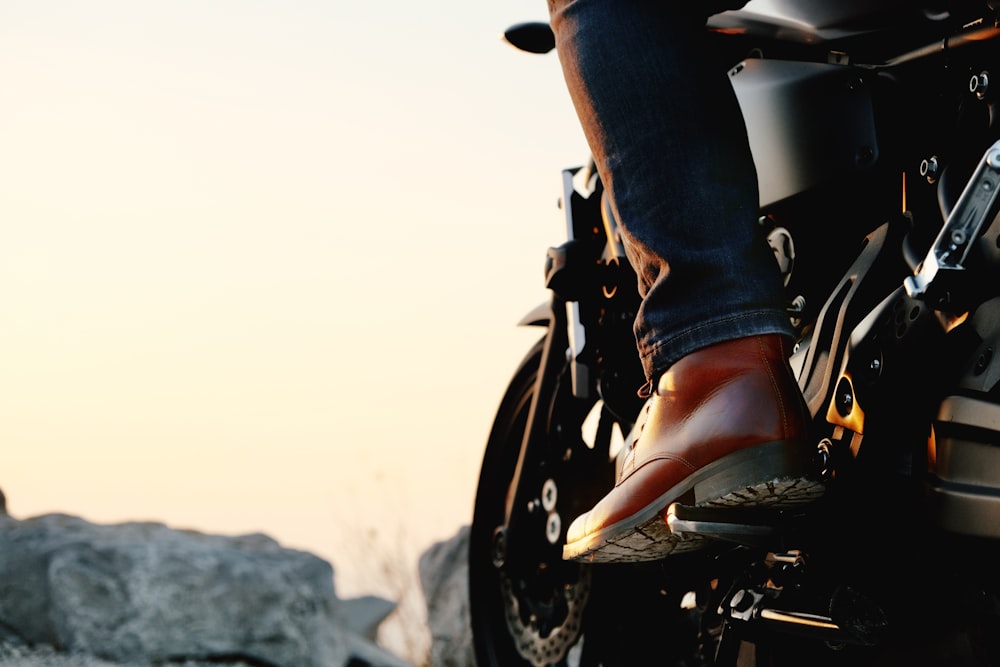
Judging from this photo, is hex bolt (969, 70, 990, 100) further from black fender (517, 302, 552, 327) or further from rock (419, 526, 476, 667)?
rock (419, 526, 476, 667)

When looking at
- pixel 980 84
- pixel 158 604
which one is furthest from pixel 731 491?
pixel 158 604

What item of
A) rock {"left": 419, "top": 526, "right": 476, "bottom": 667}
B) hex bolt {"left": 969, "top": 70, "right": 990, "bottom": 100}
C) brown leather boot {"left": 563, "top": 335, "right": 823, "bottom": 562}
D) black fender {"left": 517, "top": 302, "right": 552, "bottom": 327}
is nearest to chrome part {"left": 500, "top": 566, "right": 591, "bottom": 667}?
black fender {"left": 517, "top": 302, "right": 552, "bottom": 327}

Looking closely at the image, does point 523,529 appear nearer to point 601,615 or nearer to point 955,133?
point 601,615

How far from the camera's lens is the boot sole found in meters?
1.52

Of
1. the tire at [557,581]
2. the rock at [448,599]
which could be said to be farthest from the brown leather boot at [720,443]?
the rock at [448,599]

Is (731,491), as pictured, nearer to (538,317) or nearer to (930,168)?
(930,168)

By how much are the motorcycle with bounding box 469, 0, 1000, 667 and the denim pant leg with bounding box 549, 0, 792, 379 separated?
0.17m

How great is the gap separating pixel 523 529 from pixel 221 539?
2309 mm

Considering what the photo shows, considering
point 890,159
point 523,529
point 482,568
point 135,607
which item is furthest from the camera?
point 135,607

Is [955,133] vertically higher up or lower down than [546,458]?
higher up

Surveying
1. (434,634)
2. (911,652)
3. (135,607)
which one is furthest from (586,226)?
(434,634)

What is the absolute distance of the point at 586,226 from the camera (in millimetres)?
2443

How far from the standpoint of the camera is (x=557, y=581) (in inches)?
101

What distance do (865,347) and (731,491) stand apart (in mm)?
262
